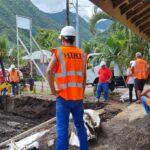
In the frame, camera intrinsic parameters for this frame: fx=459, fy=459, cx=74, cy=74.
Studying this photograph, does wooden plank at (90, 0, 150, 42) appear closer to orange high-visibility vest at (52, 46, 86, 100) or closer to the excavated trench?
orange high-visibility vest at (52, 46, 86, 100)

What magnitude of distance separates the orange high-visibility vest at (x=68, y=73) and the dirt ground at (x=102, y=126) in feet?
6.07

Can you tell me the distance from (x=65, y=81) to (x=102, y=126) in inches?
132

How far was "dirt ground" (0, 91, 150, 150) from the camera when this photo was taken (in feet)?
27.2

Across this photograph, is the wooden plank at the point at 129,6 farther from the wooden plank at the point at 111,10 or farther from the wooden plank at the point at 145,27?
the wooden plank at the point at 145,27

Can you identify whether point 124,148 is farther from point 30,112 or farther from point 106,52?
point 106,52

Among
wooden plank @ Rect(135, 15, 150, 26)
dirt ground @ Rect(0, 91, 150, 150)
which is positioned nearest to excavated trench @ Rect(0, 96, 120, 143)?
dirt ground @ Rect(0, 91, 150, 150)

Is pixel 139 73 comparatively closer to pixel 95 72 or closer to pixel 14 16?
pixel 95 72

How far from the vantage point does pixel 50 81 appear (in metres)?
6.46

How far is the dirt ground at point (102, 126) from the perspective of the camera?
27.2ft

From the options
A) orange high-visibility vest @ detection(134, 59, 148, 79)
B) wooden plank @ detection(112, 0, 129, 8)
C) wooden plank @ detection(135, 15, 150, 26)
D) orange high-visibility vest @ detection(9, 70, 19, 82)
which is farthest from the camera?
orange high-visibility vest @ detection(9, 70, 19, 82)

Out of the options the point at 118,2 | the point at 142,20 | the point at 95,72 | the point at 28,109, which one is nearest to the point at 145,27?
the point at 142,20

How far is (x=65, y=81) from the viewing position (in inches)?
257

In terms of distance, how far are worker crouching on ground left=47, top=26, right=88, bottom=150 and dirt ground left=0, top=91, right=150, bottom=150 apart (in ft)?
5.64

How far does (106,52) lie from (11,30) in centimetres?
8224
